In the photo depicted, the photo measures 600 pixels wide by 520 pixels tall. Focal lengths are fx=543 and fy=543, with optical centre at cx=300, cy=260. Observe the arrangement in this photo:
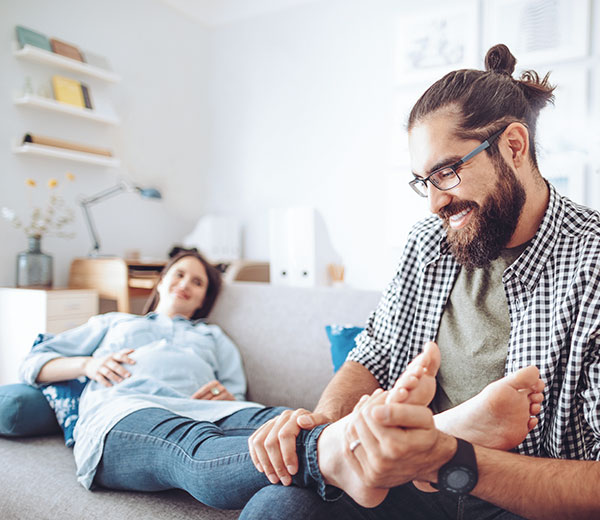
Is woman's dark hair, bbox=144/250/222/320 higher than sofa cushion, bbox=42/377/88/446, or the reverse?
woman's dark hair, bbox=144/250/222/320

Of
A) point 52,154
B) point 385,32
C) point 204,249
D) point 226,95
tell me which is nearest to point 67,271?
point 52,154

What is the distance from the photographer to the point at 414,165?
1.20 m

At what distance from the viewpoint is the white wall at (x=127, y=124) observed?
9.68 feet

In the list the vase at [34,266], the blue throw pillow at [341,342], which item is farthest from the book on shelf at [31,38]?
the blue throw pillow at [341,342]

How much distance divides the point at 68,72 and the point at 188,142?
1.08m

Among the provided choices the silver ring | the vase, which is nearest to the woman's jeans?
the silver ring

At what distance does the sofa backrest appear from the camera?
5.83 feet

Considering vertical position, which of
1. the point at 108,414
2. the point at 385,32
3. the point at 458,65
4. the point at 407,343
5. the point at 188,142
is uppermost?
the point at 385,32

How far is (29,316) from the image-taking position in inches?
105

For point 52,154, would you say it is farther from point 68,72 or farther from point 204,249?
point 204,249

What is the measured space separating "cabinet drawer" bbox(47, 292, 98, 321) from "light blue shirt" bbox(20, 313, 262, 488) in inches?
35.5

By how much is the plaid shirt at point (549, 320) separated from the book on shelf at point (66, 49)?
2.67m

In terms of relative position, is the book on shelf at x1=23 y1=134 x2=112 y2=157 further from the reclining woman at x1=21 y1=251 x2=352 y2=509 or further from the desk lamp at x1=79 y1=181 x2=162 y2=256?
the reclining woman at x1=21 y1=251 x2=352 y2=509

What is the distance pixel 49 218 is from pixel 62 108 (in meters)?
0.62
